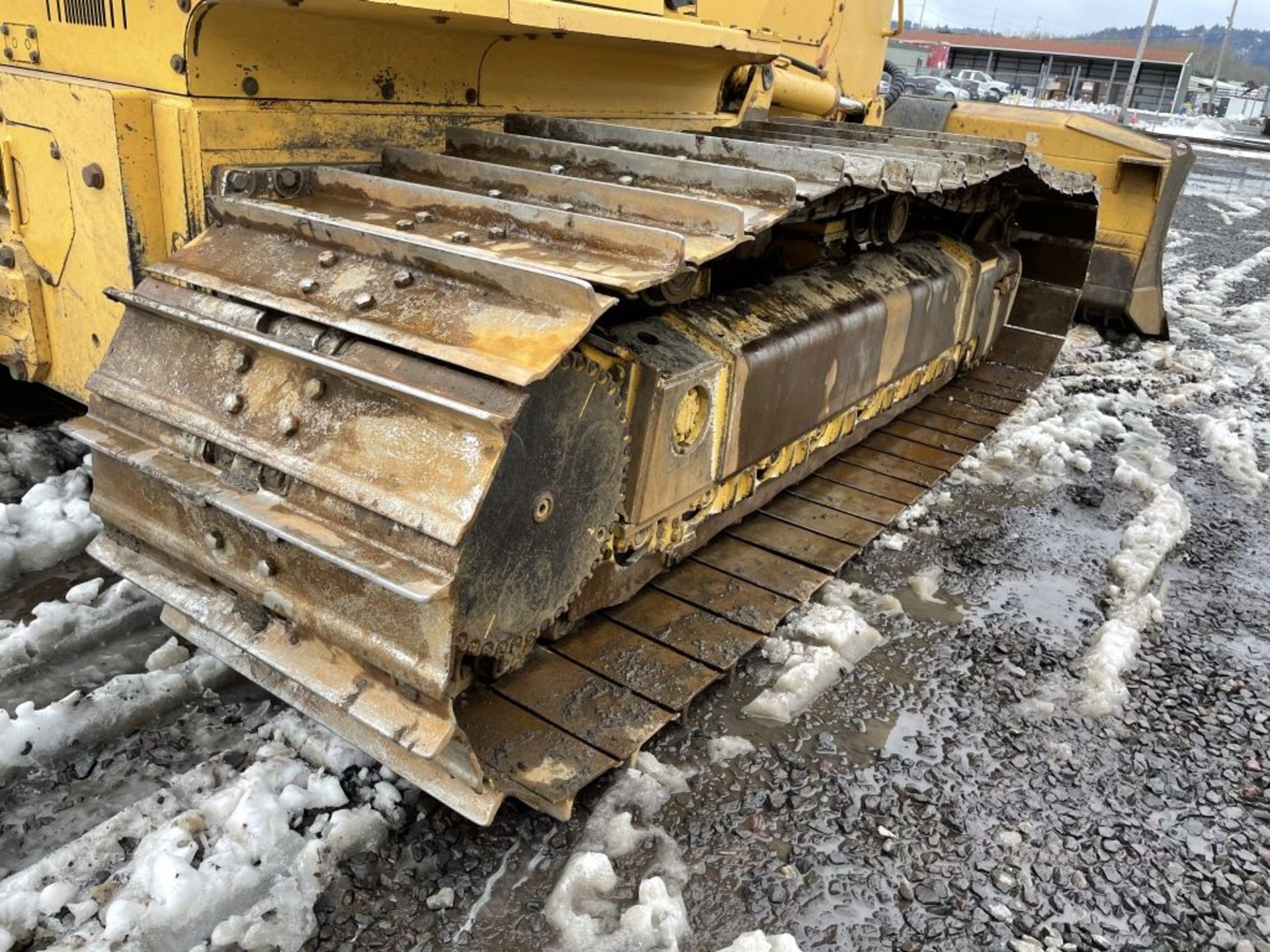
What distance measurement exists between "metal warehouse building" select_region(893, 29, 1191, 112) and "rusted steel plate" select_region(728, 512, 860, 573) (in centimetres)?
4186

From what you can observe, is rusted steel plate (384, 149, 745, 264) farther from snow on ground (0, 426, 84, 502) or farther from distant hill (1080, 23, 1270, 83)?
distant hill (1080, 23, 1270, 83)

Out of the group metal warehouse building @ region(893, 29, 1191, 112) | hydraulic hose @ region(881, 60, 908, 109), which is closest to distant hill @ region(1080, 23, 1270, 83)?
metal warehouse building @ region(893, 29, 1191, 112)

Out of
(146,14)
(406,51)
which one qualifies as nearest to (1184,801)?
(406,51)

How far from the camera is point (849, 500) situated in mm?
3725

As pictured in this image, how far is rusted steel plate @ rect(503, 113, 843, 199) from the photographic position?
2455 millimetres

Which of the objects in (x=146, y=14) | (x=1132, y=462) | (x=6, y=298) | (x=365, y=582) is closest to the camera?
(x=365, y=582)

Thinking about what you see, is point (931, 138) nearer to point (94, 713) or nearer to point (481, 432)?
point (481, 432)

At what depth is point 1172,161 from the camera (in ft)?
20.4

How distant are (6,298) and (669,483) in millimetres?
2019

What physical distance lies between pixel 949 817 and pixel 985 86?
111 ft

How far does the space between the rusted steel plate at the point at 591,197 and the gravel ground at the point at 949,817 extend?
3.79 feet

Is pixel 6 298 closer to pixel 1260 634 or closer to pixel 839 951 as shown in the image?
pixel 839 951

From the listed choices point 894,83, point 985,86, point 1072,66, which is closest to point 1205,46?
point 1072,66

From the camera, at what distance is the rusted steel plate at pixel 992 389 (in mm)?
4969
